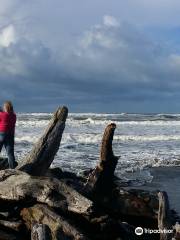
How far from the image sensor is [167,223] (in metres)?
6.87

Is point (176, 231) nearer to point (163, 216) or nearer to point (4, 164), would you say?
Answer: point (163, 216)

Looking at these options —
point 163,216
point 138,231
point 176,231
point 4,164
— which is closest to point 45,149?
point 138,231

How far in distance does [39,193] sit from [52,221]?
0.57 metres

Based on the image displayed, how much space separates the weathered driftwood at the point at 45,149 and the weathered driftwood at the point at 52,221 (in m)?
1.17

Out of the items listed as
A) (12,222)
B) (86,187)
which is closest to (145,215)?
(86,187)

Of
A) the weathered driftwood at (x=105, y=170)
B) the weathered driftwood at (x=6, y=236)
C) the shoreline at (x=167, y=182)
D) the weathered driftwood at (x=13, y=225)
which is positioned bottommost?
the shoreline at (x=167, y=182)

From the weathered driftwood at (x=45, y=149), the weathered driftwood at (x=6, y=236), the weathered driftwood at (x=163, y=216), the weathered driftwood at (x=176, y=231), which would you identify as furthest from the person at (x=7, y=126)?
the weathered driftwood at (x=176, y=231)

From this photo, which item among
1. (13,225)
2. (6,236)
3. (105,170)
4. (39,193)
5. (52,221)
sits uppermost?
(105,170)

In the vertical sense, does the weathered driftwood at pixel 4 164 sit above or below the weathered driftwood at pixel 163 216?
above

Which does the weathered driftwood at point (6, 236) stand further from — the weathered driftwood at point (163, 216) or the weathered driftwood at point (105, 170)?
the weathered driftwood at point (163, 216)

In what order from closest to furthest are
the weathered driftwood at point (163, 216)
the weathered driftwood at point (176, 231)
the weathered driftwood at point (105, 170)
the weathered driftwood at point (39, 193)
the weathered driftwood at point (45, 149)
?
the weathered driftwood at point (176, 231), the weathered driftwood at point (163, 216), the weathered driftwood at point (39, 193), the weathered driftwood at point (105, 170), the weathered driftwood at point (45, 149)

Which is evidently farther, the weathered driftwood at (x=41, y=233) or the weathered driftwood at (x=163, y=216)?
the weathered driftwood at (x=163, y=216)

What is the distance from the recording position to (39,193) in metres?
7.21

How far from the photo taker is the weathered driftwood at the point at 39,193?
695cm
